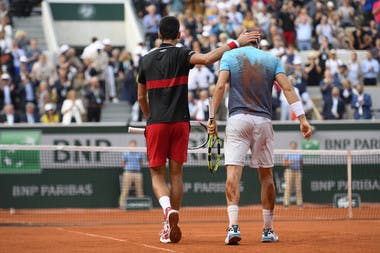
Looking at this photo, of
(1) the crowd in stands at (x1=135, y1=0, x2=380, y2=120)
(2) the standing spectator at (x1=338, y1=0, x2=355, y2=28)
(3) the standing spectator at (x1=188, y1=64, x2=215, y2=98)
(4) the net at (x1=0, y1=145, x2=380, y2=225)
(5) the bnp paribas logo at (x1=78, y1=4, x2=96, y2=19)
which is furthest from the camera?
(5) the bnp paribas logo at (x1=78, y1=4, x2=96, y2=19)

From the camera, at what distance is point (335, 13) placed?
34.7m

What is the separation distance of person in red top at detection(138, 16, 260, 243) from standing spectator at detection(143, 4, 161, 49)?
18.3 meters

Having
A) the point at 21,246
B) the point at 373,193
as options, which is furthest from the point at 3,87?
the point at 21,246

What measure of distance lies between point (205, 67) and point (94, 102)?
3.19 metres

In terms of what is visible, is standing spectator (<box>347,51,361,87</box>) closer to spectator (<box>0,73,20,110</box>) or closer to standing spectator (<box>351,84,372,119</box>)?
standing spectator (<box>351,84,372,119</box>)

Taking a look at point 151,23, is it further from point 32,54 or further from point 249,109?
point 249,109

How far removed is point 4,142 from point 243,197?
5.62 meters

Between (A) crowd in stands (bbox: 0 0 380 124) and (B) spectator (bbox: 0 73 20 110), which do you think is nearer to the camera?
(B) spectator (bbox: 0 73 20 110)

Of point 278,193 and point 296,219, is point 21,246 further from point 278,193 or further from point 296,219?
point 278,193

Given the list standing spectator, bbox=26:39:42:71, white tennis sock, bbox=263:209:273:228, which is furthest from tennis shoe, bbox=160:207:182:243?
standing spectator, bbox=26:39:42:71

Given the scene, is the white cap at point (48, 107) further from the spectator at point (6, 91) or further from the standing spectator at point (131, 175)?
the standing spectator at point (131, 175)

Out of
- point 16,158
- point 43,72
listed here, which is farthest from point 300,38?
point 16,158

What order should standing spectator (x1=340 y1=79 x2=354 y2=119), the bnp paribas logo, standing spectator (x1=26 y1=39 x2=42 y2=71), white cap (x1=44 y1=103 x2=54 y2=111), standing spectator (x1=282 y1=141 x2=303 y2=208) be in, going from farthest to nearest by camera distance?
the bnp paribas logo
standing spectator (x1=26 y1=39 x2=42 y2=71)
standing spectator (x1=340 y1=79 x2=354 y2=119)
white cap (x1=44 y1=103 x2=54 y2=111)
standing spectator (x1=282 y1=141 x2=303 y2=208)

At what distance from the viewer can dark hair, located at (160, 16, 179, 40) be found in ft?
41.8
